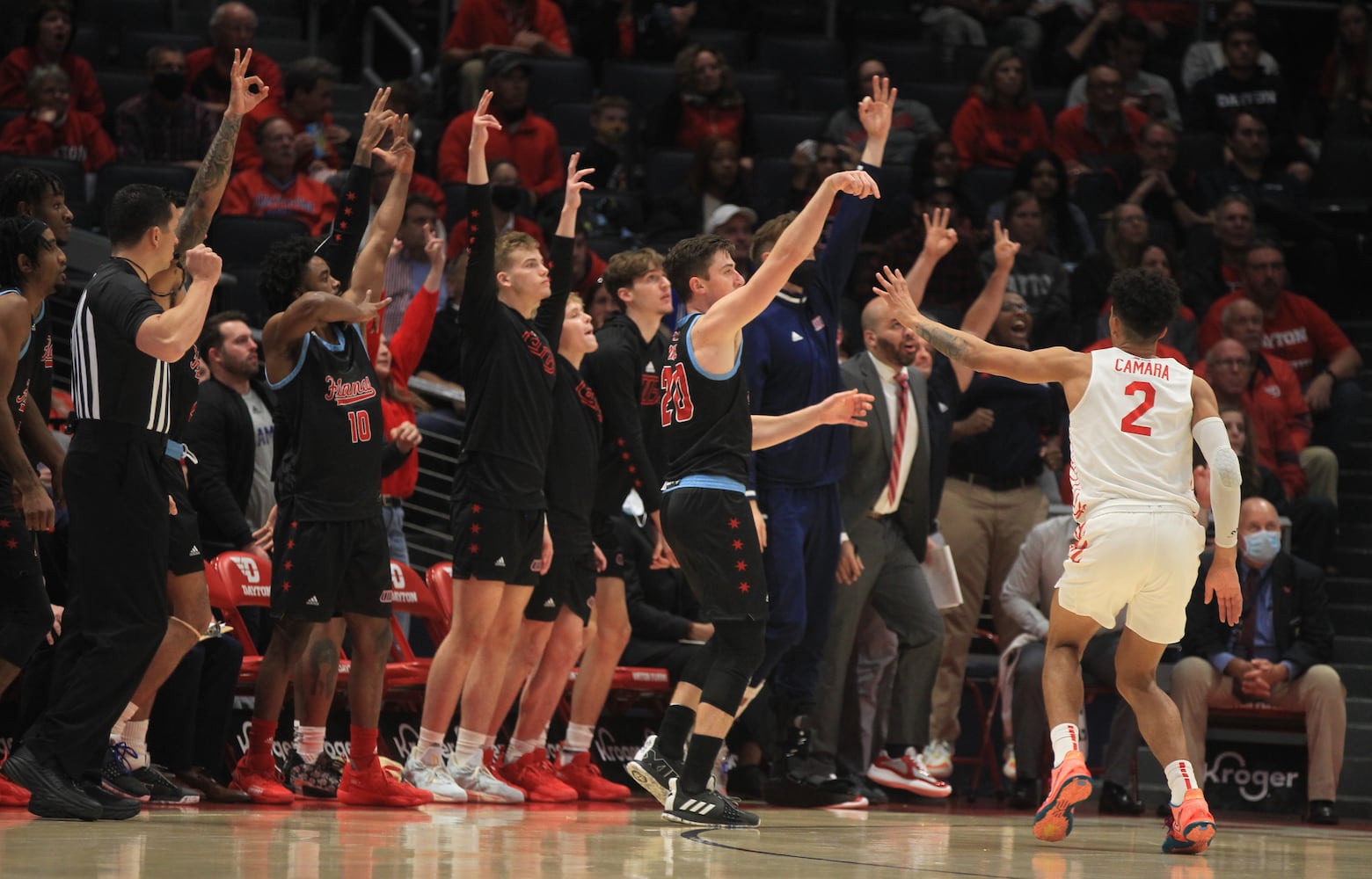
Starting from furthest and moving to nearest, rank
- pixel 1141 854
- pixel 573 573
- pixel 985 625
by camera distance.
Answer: pixel 985 625
pixel 573 573
pixel 1141 854

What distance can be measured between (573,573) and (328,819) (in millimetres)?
1975

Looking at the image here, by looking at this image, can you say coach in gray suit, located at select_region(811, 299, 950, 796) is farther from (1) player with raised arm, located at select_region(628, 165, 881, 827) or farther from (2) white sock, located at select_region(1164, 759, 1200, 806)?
(2) white sock, located at select_region(1164, 759, 1200, 806)

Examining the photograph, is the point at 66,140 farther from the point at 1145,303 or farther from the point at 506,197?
the point at 1145,303

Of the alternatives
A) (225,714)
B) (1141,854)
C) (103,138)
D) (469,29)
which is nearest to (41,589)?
(225,714)

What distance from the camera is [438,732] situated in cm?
748

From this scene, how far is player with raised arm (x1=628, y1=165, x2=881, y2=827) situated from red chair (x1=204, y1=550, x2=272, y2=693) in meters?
2.09

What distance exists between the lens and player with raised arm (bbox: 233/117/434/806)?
23.2 feet

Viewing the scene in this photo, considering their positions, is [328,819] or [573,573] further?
[573,573]

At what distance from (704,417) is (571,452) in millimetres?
1508

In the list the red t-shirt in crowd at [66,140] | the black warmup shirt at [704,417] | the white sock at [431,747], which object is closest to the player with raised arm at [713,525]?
the black warmup shirt at [704,417]

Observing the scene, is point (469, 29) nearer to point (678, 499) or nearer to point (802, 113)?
point (802, 113)

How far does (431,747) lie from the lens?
7.49m

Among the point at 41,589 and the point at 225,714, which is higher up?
the point at 41,589

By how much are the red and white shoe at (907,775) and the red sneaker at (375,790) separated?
281 centimetres
